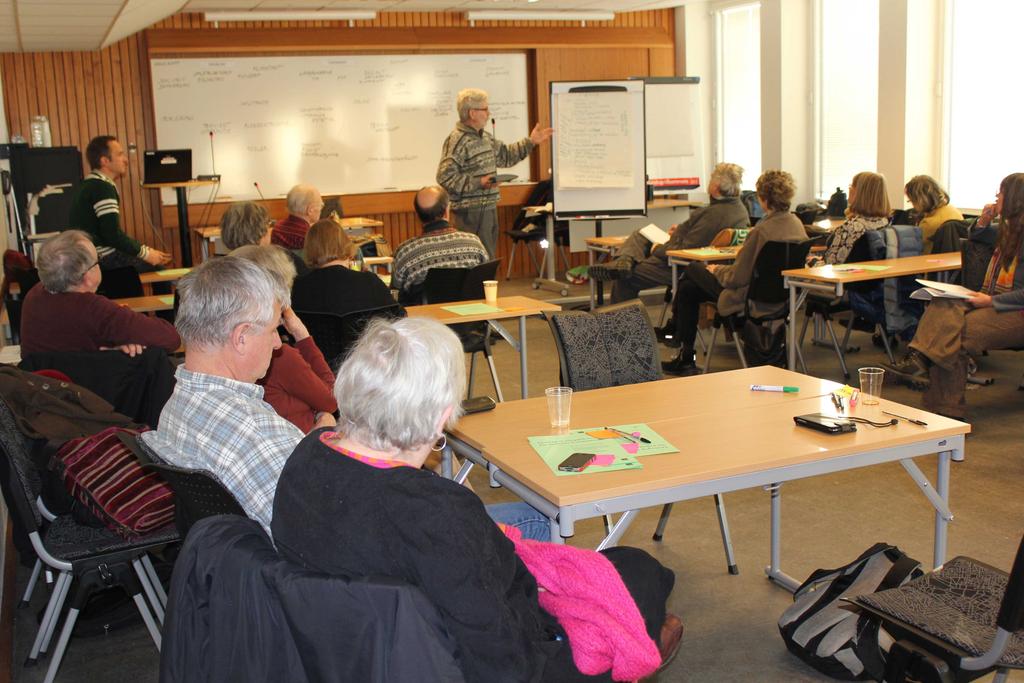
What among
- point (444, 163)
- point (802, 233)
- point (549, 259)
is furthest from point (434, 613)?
point (549, 259)

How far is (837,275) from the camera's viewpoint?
5.54 m

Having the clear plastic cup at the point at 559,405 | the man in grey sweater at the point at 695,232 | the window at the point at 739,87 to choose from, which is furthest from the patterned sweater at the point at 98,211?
the window at the point at 739,87

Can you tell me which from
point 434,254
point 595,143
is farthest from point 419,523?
point 595,143

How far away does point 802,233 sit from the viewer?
20.5ft

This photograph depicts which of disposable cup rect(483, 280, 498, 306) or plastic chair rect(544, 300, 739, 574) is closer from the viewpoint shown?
plastic chair rect(544, 300, 739, 574)

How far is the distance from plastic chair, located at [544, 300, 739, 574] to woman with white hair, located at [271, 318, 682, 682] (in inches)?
61.6

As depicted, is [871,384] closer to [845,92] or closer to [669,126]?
[845,92]

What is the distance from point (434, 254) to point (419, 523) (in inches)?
158

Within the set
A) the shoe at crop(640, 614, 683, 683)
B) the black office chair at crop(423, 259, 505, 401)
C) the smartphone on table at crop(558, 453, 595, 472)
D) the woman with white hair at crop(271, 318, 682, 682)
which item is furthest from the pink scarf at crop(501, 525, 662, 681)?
the black office chair at crop(423, 259, 505, 401)

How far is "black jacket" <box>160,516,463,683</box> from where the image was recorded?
144 centimetres

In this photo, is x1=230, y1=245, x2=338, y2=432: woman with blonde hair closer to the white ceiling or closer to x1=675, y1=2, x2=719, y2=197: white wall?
the white ceiling

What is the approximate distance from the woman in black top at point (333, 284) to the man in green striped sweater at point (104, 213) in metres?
2.34

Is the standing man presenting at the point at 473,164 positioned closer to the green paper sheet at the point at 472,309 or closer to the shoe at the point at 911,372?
the green paper sheet at the point at 472,309

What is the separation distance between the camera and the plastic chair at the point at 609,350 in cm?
348
